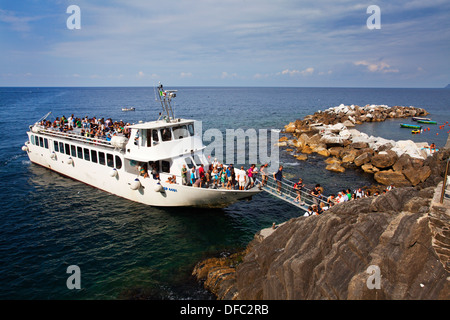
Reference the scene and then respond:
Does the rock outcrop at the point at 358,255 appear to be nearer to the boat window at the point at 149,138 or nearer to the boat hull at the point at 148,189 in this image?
the boat hull at the point at 148,189

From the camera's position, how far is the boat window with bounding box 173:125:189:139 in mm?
20438

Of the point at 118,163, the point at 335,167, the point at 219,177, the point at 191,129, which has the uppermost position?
the point at 191,129

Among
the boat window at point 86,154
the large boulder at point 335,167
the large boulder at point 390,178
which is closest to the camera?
the boat window at point 86,154

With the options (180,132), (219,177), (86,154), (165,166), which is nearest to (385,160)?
(219,177)

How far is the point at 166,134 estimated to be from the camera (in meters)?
20.1

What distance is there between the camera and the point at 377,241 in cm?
942

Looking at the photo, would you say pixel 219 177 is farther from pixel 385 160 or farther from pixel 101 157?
pixel 385 160

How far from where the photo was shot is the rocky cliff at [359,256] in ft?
26.9

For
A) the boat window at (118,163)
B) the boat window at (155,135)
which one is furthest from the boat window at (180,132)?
the boat window at (118,163)

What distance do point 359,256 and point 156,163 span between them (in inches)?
581

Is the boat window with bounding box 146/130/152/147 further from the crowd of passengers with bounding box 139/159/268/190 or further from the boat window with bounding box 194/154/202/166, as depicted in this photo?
the boat window with bounding box 194/154/202/166
